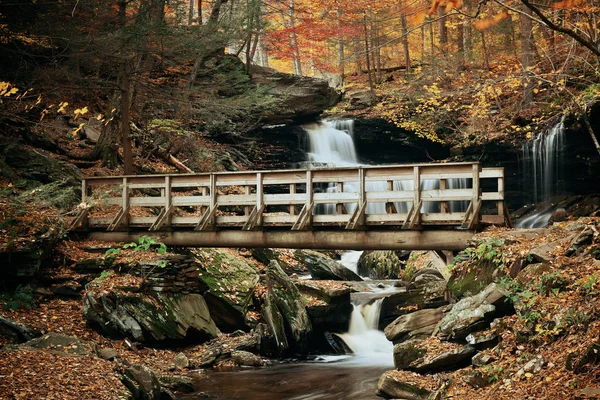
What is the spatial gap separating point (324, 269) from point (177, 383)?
8.18m

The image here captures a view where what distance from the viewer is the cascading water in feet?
61.4

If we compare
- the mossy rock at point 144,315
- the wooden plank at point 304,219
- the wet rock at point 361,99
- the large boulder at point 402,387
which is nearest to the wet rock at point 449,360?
the large boulder at point 402,387

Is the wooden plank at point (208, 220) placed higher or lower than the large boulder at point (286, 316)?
higher

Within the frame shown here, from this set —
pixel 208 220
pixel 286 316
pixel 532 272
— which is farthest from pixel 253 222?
pixel 532 272

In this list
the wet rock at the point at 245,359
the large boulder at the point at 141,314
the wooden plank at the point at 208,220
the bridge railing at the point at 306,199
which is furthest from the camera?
the wooden plank at the point at 208,220

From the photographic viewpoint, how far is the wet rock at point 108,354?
9.27 metres

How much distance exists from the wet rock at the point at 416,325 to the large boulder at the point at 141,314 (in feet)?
13.8

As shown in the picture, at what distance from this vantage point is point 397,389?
8.84 metres

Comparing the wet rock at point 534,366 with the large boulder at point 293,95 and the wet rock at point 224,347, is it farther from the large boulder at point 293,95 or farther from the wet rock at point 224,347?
the large boulder at point 293,95

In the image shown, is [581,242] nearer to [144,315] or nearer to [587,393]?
[587,393]

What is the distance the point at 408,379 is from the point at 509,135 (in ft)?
47.9

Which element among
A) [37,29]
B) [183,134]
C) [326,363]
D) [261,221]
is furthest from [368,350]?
[183,134]

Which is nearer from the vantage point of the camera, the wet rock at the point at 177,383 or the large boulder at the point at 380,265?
the wet rock at the point at 177,383

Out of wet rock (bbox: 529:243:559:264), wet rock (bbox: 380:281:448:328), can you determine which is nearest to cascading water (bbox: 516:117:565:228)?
wet rock (bbox: 380:281:448:328)
